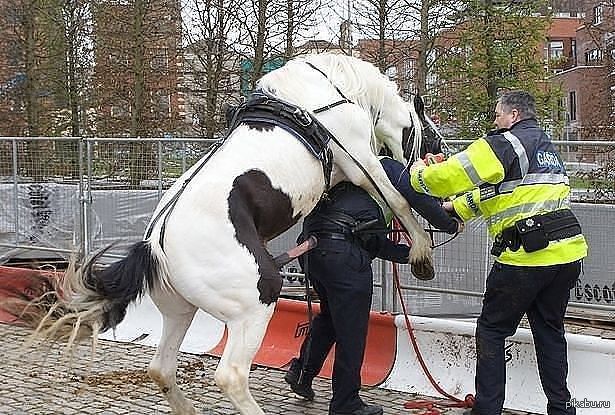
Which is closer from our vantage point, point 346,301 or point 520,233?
point 520,233

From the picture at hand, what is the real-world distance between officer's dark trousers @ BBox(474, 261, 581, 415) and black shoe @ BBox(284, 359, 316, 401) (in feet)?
4.24

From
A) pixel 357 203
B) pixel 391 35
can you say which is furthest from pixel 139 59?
pixel 357 203

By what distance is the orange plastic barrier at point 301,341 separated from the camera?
21.5 feet

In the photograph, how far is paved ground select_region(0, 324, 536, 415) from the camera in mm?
5906

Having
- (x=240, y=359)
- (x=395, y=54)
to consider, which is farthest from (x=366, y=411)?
(x=395, y=54)

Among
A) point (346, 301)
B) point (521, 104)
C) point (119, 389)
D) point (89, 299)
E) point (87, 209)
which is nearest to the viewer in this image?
point (89, 299)

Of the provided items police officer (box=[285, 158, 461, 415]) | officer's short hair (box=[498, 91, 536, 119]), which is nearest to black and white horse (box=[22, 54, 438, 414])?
police officer (box=[285, 158, 461, 415])

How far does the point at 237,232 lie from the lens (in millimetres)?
4504

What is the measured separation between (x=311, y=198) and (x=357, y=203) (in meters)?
0.49

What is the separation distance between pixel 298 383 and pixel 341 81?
7.19 feet

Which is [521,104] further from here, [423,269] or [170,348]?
[170,348]

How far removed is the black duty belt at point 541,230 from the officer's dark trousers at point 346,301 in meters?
1.00

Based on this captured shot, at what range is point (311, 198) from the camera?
502cm

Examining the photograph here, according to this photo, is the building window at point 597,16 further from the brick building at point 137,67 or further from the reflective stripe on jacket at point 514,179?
the reflective stripe on jacket at point 514,179
